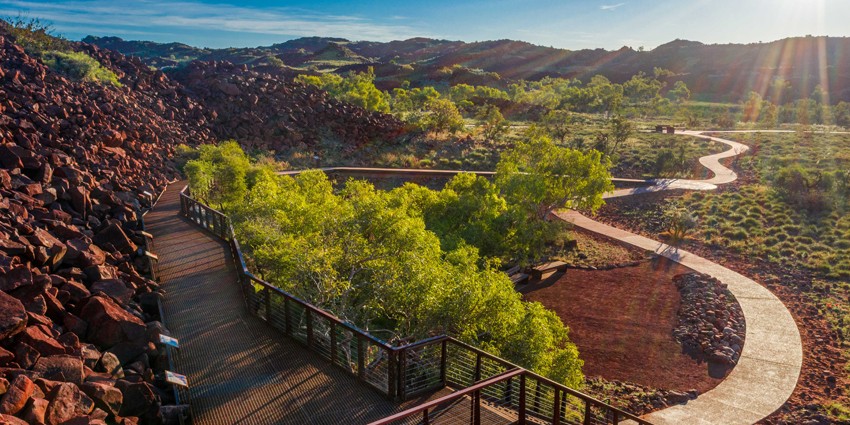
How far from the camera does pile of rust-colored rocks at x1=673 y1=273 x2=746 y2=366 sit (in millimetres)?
19641

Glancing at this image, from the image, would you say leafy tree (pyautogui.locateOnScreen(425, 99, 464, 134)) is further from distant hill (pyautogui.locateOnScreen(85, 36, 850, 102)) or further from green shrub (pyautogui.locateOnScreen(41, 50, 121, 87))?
distant hill (pyautogui.locateOnScreen(85, 36, 850, 102))

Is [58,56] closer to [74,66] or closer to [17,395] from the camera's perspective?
[74,66]

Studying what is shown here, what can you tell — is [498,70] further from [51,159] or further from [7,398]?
[7,398]

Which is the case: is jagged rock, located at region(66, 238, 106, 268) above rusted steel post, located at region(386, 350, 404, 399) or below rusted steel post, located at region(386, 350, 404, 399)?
above

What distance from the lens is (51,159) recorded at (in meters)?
20.4

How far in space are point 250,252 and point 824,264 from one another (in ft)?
95.7

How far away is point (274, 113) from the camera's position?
57.8 meters

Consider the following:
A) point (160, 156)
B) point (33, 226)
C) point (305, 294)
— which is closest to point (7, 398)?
point (305, 294)

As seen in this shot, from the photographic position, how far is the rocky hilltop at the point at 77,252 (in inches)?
328

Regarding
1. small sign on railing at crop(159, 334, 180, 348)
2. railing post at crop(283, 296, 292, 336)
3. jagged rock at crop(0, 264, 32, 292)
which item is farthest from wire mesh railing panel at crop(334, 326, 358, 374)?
jagged rock at crop(0, 264, 32, 292)

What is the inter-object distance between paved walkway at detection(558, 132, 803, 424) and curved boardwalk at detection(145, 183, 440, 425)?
10.2m

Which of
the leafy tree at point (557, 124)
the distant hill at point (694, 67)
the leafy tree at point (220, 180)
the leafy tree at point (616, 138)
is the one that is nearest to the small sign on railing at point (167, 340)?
the leafy tree at point (220, 180)

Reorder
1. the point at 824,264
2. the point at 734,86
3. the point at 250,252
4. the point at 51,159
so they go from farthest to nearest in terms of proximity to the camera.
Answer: the point at 734,86
the point at 824,264
the point at 51,159
the point at 250,252

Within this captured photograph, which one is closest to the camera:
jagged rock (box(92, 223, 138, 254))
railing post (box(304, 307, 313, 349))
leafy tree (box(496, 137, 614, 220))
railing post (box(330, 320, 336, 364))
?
railing post (box(330, 320, 336, 364))
